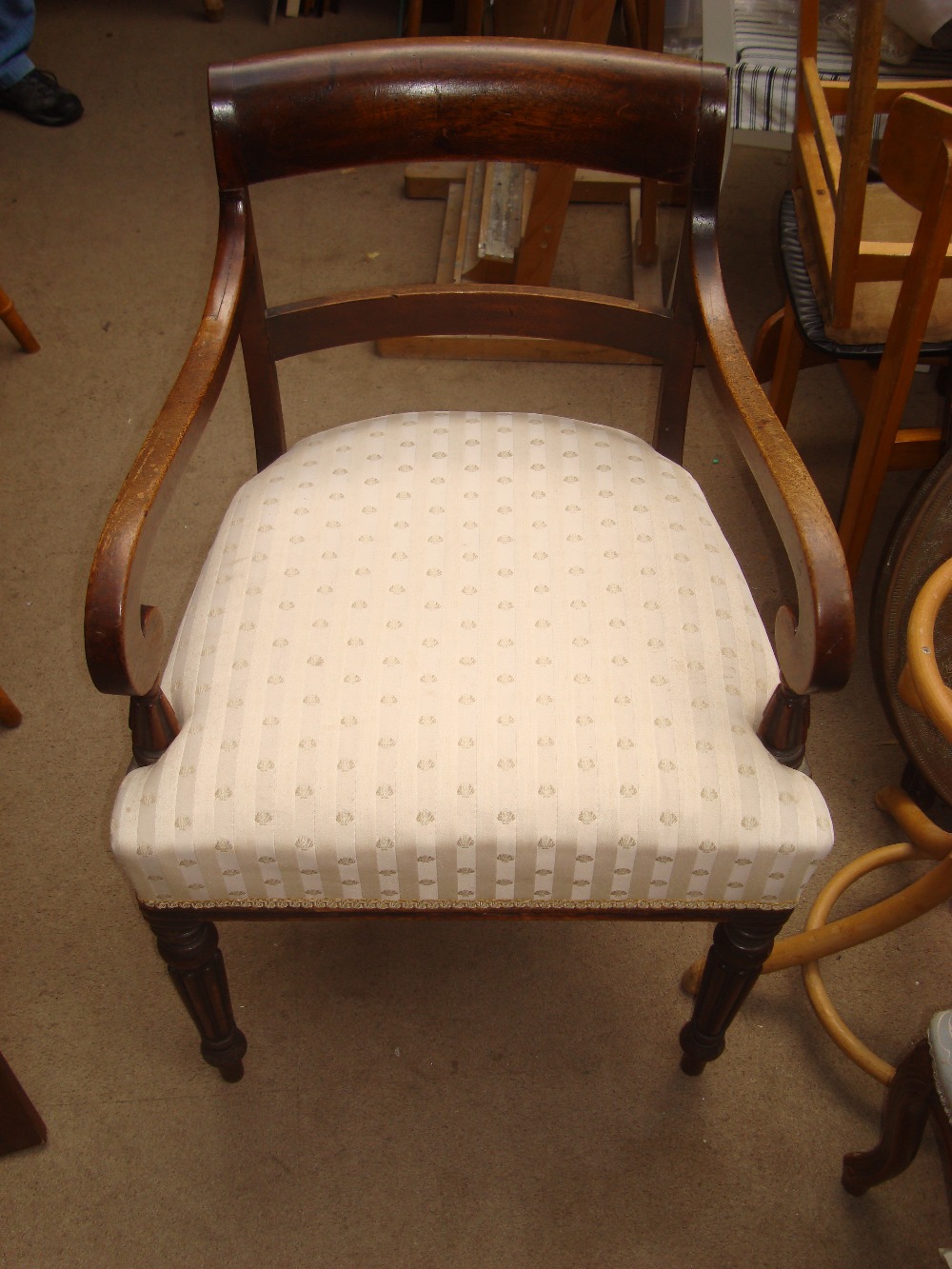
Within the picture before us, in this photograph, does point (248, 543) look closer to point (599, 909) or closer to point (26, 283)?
point (599, 909)

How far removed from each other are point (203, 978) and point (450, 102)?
0.89 m

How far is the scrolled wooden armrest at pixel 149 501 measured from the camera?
811mm

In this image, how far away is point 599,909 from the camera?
98cm

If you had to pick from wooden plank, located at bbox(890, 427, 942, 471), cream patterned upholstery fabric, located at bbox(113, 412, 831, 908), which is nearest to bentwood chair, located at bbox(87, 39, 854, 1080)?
cream patterned upholstery fabric, located at bbox(113, 412, 831, 908)

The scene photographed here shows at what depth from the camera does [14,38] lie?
2771 mm

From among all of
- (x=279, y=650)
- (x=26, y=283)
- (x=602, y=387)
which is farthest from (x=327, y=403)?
(x=279, y=650)

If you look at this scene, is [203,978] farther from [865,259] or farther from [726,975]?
[865,259]

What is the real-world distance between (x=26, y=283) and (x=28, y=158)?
578 mm

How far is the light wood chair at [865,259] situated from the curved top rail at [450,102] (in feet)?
1.16

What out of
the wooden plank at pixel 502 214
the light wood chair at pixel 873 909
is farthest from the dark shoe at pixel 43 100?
the light wood chair at pixel 873 909

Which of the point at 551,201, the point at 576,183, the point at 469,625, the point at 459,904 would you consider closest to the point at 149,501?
the point at 469,625

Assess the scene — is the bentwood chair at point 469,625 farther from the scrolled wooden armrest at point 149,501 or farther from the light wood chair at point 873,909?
the light wood chair at point 873,909

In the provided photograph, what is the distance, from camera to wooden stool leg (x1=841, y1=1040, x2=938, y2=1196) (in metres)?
0.94

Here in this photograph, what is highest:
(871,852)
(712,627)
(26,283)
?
(712,627)
